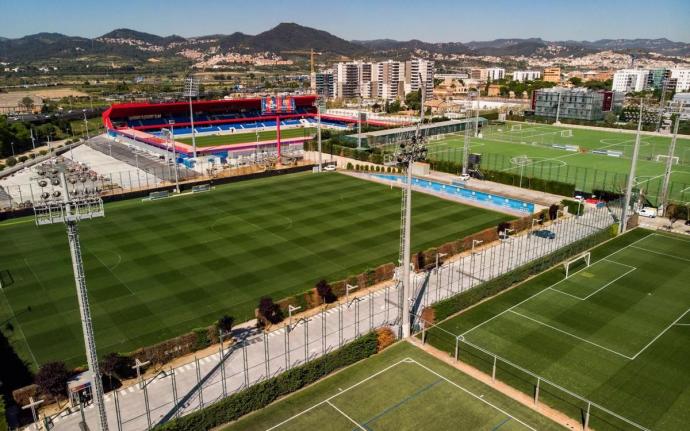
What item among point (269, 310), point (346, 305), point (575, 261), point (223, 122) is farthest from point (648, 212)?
point (223, 122)

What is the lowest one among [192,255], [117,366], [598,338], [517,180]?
[598,338]

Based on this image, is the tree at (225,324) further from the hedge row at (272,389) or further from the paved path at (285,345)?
the hedge row at (272,389)

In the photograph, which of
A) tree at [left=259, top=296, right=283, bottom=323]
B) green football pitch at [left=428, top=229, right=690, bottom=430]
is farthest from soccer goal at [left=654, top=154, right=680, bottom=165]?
tree at [left=259, top=296, right=283, bottom=323]

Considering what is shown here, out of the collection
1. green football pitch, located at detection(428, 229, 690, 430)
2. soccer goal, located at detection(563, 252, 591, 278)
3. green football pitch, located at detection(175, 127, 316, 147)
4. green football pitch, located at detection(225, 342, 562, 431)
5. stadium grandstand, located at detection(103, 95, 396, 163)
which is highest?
stadium grandstand, located at detection(103, 95, 396, 163)

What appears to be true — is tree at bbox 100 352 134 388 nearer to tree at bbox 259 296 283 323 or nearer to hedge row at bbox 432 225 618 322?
tree at bbox 259 296 283 323

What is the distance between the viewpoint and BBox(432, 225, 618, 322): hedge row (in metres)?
29.2

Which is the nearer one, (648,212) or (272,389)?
(272,389)

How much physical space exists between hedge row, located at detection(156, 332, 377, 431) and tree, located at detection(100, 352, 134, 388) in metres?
5.58

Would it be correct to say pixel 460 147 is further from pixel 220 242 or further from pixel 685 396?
pixel 685 396

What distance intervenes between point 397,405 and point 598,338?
1297 centimetres

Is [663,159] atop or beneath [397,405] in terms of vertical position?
Answer: atop

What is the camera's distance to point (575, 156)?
81875 millimetres

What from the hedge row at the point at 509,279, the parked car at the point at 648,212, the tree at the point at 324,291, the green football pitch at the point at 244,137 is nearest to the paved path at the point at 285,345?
the tree at the point at 324,291

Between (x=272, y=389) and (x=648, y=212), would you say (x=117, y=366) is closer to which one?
(x=272, y=389)
